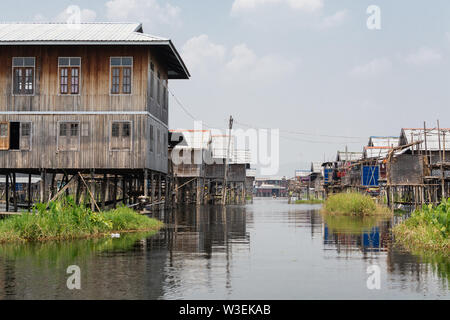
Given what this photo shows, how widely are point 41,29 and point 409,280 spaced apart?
81.9ft

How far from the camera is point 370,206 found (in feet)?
110

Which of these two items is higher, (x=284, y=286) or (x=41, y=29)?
(x=41, y=29)

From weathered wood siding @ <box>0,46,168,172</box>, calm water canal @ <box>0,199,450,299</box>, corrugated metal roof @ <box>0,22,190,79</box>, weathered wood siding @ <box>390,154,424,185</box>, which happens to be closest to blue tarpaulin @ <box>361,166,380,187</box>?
weathered wood siding @ <box>390,154,424,185</box>

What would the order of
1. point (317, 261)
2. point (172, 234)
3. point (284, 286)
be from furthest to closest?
point (172, 234)
point (317, 261)
point (284, 286)

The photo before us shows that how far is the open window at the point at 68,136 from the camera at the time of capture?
2669 cm

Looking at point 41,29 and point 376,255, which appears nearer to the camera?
point 376,255

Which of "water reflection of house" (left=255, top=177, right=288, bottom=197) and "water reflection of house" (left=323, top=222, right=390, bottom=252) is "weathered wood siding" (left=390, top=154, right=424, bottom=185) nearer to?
"water reflection of house" (left=323, top=222, right=390, bottom=252)

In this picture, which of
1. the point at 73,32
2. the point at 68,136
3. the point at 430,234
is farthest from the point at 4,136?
the point at 430,234

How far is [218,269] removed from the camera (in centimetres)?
1095

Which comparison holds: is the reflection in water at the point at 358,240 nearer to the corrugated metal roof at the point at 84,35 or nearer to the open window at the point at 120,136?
the open window at the point at 120,136

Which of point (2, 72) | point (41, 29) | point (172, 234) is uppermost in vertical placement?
point (41, 29)

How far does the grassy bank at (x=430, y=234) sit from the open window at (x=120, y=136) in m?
14.4

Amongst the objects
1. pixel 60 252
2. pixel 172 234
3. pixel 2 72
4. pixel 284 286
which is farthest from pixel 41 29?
pixel 284 286

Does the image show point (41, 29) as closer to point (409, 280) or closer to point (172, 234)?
point (172, 234)
